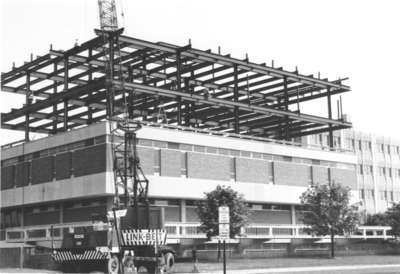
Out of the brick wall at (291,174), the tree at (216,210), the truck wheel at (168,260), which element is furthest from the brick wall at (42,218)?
the truck wheel at (168,260)

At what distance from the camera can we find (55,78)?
70938mm

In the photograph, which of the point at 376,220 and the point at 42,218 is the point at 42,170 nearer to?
the point at 42,218

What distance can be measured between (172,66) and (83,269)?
102 feet

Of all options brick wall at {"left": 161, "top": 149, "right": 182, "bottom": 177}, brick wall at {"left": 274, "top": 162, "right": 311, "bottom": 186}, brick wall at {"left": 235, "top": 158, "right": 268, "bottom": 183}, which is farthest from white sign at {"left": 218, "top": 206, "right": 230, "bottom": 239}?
brick wall at {"left": 274, "top": 162, "right": 311, "bottom": 186}

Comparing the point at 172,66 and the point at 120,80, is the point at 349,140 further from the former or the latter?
the point at 120,80

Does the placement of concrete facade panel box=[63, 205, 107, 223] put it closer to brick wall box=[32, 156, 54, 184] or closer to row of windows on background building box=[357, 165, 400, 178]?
brick wall box=[32, 156, 54, 184]

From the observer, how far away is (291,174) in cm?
6994

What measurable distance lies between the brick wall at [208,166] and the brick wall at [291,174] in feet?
20.8

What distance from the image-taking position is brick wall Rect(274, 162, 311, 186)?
68.6 meters

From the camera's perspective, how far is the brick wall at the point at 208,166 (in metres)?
61.7

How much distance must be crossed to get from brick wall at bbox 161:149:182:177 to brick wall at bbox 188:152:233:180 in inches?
50.5

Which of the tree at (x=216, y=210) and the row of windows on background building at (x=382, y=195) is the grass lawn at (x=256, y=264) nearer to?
the tree at (x=216, y=210)

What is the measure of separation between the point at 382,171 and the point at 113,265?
275ft

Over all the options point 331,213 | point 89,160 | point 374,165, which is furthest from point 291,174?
point 374,165
